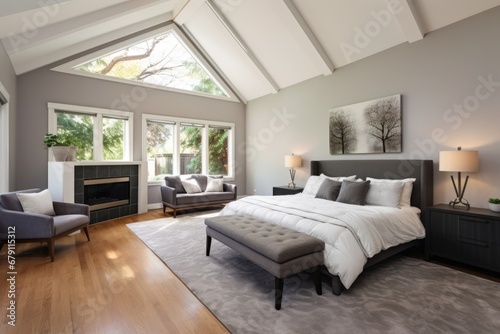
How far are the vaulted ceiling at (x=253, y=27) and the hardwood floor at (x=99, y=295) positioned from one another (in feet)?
9.06

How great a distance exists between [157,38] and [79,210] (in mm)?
4372

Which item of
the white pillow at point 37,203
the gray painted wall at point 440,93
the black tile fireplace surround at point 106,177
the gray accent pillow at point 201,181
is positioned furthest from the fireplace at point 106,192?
the gray painted wall at point 440,93

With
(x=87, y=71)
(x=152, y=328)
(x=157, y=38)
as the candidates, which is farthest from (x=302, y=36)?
(x=152, y=328)

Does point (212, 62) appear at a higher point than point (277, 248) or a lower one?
higher

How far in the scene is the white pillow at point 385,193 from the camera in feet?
11.2

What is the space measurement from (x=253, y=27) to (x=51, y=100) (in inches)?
168

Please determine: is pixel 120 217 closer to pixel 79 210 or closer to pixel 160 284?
pixel 79 210

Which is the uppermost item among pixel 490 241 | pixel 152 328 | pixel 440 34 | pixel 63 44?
pixel 63 44

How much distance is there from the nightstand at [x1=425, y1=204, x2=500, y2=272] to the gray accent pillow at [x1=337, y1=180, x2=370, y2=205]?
778 mm

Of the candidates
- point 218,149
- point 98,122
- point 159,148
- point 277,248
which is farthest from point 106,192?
point 277,248

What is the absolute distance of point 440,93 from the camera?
140 inches

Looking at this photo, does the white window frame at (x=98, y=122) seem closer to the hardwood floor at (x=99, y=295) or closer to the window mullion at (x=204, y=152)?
the window mullion at (x=204, y=152)

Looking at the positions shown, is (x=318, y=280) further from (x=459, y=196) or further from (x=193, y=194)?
(x=193, y=194)

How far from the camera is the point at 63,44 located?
4.36 metres
